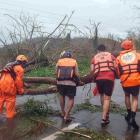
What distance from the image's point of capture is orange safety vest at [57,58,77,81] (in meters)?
9.36

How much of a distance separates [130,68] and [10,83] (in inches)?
108

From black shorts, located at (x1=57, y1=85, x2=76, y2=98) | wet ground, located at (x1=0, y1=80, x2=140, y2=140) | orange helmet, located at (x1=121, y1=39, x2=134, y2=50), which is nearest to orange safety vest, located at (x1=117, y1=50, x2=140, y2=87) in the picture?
orange helmet, located at (x1=121, y1=39, x2=134, y2=50)

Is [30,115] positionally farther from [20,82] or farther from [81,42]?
[81,42]

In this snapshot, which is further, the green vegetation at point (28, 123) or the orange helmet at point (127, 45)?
the orange helmet at point (127, 45)

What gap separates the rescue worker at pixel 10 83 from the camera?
9.18 meters

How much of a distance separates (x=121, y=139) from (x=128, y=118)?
1.31 m

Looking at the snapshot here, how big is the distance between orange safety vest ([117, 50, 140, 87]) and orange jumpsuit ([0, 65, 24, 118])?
2302mm

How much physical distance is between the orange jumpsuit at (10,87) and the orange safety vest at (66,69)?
0.89 meters

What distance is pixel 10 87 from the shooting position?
9172 mm

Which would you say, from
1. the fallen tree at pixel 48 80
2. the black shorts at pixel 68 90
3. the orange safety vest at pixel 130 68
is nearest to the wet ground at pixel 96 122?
the black shorts at pixel 68 90

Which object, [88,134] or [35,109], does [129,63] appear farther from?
[35,109]

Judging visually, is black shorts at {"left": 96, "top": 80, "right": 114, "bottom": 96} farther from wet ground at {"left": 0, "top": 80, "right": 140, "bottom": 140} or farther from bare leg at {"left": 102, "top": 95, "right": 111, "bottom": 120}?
wet ground at {"left": 0, "top": 80, "right": 140, "bottom": 140}

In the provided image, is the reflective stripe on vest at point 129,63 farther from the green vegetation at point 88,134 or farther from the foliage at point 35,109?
the foliage at point 35,109

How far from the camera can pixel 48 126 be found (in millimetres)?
8812
